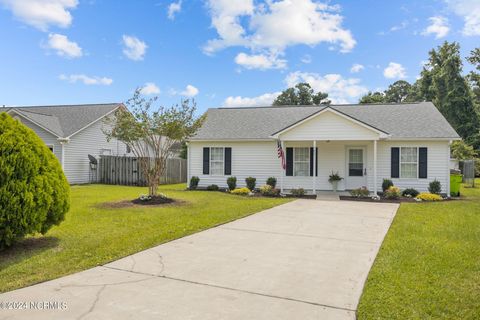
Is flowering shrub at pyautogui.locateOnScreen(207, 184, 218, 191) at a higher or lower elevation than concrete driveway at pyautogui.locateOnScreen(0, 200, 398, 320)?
higher

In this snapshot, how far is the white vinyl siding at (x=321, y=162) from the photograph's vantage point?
598 inches

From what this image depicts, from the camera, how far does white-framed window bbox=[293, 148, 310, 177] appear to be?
55.6ft

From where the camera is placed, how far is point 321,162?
1686 cm

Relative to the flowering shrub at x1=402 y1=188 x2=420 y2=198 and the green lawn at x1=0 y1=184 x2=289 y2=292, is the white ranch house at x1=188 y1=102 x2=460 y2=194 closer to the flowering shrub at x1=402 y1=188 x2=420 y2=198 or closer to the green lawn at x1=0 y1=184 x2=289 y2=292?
the flowering shrub at x1=402 y1=188 x2=420 y2=198

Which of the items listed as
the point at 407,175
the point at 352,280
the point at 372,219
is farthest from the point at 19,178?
the point at 407,175

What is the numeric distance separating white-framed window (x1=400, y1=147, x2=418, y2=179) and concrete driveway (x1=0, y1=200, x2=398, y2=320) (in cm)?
956

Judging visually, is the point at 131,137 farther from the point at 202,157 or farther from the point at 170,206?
the point at 202,157

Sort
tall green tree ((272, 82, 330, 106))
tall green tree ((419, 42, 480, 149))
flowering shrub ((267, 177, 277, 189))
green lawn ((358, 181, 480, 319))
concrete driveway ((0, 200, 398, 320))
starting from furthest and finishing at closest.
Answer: tall green tree ((272, 82, 330, 106)) < tall green tree ((419, 42, 480, 149)) < flowering shrub ((267, 177, 277, 189)) < green lawn ((358, 181, 480, 319)) < concrete driveway ((0, 200, 398, 320))

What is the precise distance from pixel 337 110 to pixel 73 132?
1528 centimetres

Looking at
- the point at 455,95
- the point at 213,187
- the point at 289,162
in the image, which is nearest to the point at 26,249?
the point at 213,187

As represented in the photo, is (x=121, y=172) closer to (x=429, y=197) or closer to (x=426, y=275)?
(x=429, y=197)

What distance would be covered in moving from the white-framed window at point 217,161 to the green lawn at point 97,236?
21.1 ft

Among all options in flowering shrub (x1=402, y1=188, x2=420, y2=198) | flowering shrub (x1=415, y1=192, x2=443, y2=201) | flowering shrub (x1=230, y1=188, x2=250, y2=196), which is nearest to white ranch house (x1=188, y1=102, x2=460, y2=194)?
flowering shrub (x1=402, y1=188, x2=420, y2=198)

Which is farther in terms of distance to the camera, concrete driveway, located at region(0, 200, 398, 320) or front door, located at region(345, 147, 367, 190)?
front door, located at region(345, 147, 367, 190)
